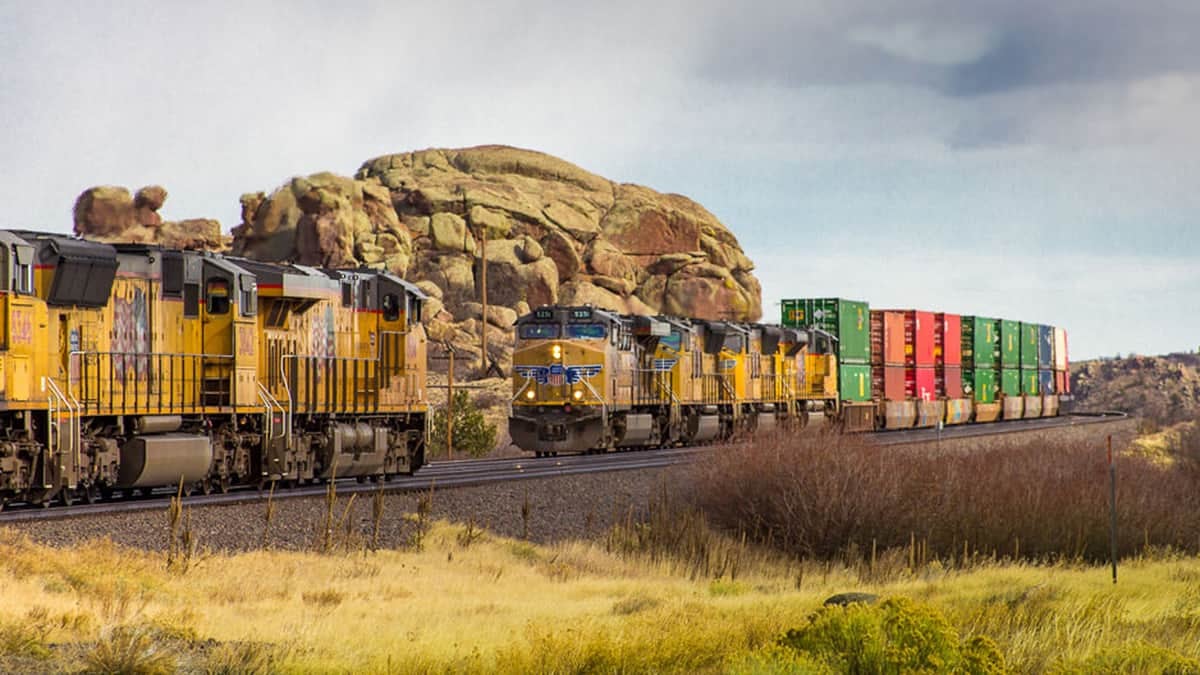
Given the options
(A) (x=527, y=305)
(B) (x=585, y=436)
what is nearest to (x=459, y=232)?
(A) (x=527, y=305)

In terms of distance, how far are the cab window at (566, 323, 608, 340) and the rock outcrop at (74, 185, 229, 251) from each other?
248 ft

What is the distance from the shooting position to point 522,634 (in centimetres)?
1207

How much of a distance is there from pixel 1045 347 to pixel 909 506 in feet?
149

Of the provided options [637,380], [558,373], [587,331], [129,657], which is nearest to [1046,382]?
[637,380]

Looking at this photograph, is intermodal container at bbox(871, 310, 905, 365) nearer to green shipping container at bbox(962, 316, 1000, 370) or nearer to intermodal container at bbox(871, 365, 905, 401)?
intermodal container at bbox(871, 365, 905, 401)

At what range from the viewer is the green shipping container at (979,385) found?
55.7 meters

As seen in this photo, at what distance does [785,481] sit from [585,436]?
12181 mm

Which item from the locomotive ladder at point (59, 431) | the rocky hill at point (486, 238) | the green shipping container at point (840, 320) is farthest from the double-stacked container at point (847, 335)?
the rocky hill at point (486, 238)

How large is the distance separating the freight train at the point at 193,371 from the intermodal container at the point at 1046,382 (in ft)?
146

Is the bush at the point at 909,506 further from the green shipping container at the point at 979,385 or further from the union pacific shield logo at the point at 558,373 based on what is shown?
the green shipping container at the point at 979,385

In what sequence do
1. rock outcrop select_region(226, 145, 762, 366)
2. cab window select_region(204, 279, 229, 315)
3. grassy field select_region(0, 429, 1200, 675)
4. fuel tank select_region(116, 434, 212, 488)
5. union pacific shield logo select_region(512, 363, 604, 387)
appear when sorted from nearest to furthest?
grassy field select_region(0, 429, 1200, 675) < fuel tank select_region(116, 434, 212, 488) < cab window select_region(204, 279, 229, 315) < union pacific shield logo select_region(512, 363, 604, 387) < rock outcrop select_region(226, 145, 762, 366)

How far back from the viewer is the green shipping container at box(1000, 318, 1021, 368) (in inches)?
2312

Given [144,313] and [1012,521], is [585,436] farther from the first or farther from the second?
[144,313]

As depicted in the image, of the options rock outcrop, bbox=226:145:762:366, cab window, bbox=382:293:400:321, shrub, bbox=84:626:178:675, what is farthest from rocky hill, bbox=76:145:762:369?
shrub, bbox=84:626:178:675
